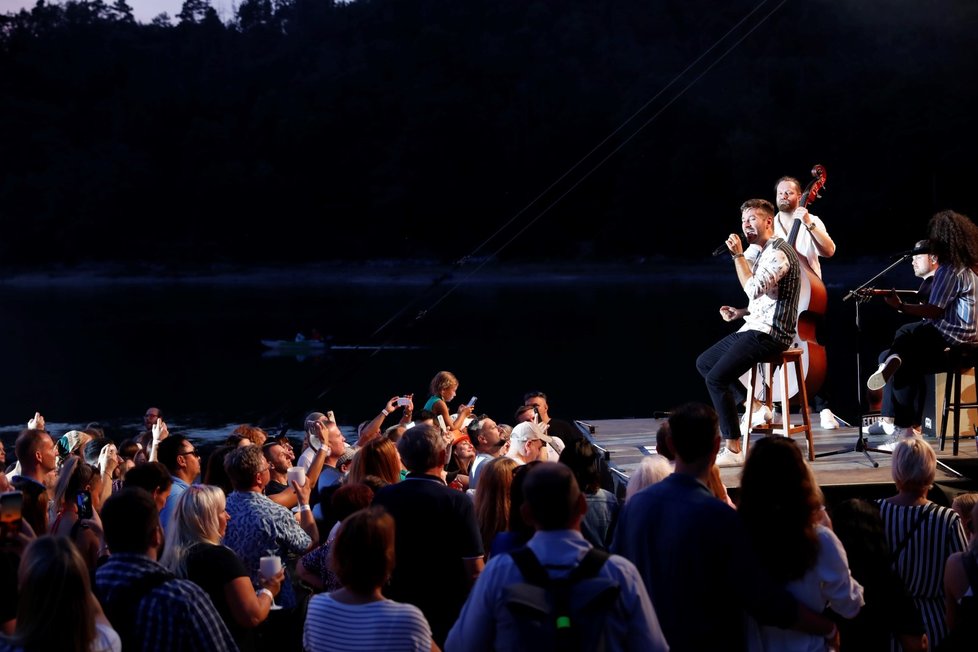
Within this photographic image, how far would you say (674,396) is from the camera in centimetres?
3578

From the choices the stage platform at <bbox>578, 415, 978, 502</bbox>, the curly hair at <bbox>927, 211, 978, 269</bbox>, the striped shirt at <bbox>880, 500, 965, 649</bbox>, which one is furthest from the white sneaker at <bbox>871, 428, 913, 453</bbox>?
the striped shirt at <bbox>880, 500, 965, 649</bbox>

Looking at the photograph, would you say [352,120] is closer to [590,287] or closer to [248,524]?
[590,287]

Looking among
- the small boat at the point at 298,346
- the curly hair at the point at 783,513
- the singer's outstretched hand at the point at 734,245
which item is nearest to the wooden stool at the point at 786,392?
the singer's outstretched hand at the point at 734,245

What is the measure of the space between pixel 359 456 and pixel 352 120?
2248 inches

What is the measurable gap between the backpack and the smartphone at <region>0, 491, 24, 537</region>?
177cm

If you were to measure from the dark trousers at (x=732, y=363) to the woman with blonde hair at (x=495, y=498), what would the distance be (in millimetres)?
2185

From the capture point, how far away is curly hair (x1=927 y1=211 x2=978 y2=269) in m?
6.45

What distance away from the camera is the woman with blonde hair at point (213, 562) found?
3.56 metres

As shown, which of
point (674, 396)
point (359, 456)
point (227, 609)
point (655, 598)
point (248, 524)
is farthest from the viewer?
point (674, 396)

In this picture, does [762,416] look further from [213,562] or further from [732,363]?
[213,562]

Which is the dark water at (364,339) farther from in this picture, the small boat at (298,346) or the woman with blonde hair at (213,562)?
the woman with blonde hair at (213,562)

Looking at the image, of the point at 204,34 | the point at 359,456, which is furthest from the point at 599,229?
the point at 359,456

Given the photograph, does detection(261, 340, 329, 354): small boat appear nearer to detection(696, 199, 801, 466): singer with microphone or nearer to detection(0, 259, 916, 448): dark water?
detection(0, 259, 916, 448): dark water

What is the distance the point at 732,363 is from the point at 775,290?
1.51 ft
